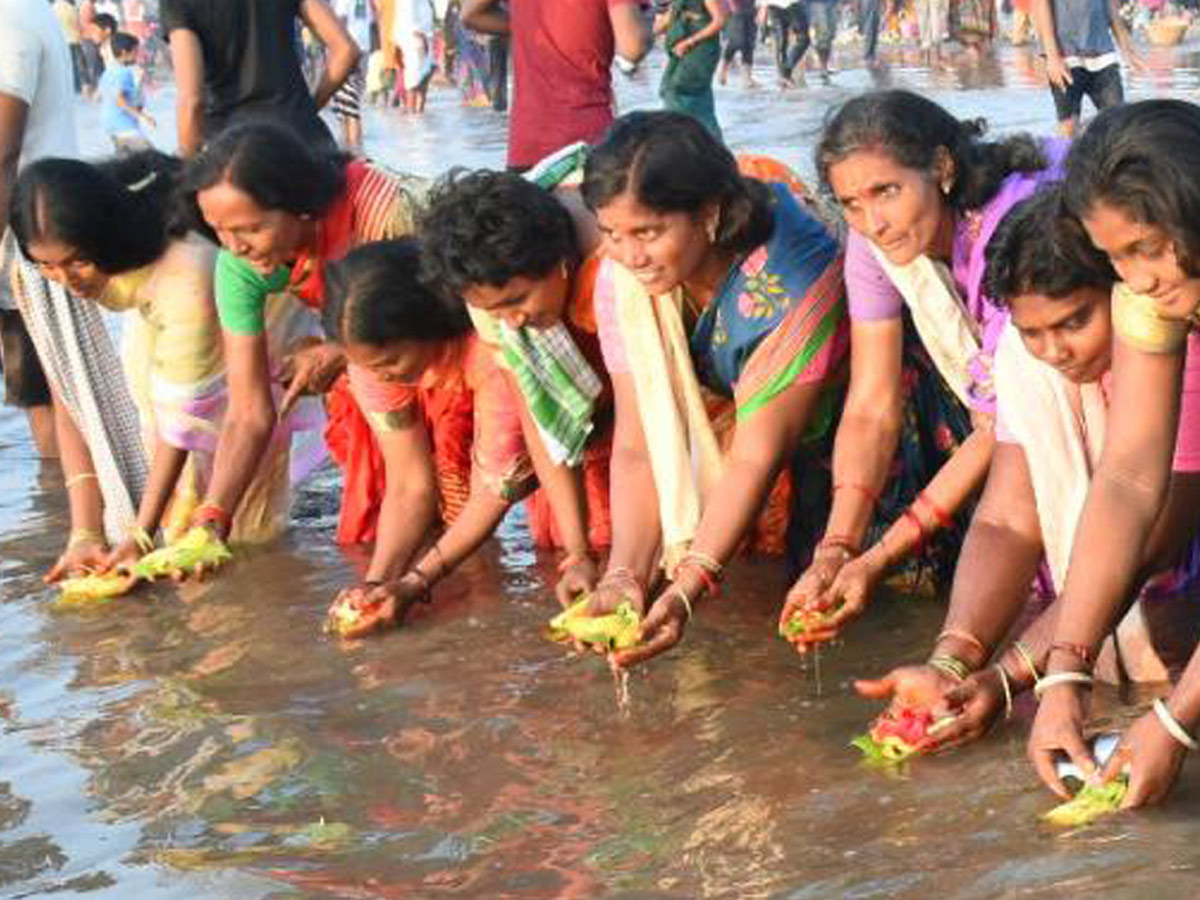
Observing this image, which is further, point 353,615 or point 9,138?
point 9,138

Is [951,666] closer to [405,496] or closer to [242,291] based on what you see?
[405,496]

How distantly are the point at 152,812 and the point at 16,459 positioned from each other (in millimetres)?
3463

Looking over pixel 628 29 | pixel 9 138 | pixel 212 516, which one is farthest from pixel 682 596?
pixel 9 138

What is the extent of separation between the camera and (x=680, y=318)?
4.45 meters

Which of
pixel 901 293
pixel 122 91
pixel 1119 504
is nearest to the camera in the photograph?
pixel 1119 504

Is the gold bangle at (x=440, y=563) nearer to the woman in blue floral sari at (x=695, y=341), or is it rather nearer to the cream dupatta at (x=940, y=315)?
the woman in blue floral sari at (x=695, y=341)

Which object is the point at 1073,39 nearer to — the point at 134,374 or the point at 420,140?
the point at 134,374

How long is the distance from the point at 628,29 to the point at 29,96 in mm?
1613

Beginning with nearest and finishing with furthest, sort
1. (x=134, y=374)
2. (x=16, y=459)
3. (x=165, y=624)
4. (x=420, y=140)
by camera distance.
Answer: (x=165, y=624) < (x=134, y=374) < (x=16, y=459) < (x=420, y=140)

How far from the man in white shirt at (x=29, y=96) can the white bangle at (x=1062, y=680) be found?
3.53m

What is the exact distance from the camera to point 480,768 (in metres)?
3.96

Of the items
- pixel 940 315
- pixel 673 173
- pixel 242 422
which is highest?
pixel 673 173

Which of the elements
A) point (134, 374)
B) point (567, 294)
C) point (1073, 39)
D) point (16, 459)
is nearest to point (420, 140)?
point (1073, 39)

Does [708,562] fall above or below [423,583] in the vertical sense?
above
